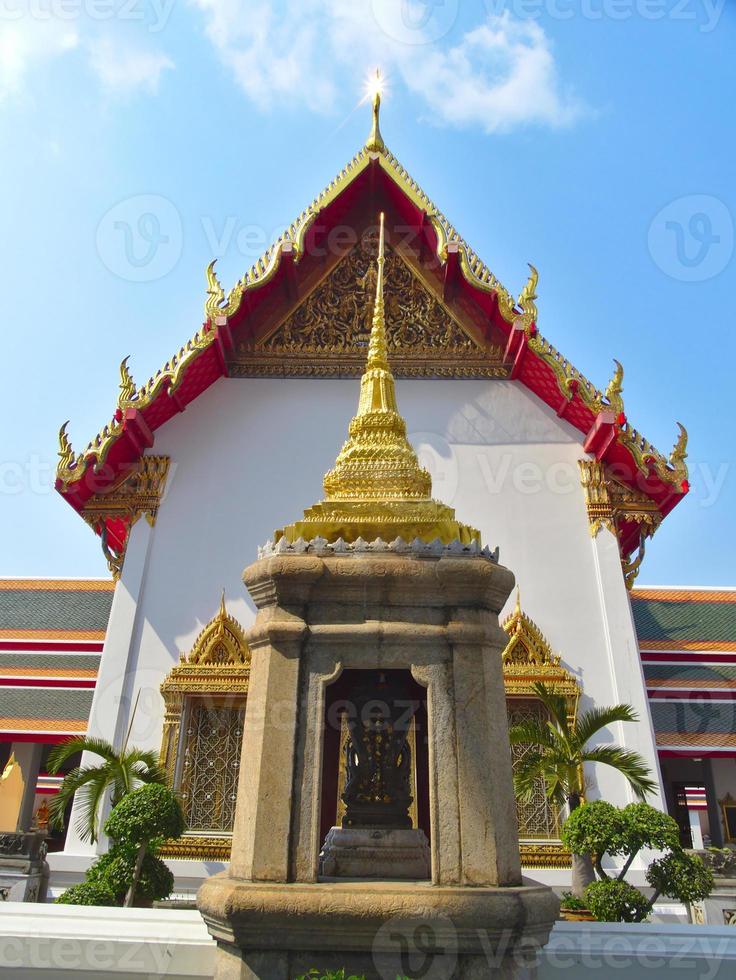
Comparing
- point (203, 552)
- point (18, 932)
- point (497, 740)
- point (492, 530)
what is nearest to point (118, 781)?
point (203, 552)

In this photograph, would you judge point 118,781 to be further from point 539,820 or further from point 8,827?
point 539,820

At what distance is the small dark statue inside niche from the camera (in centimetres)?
311

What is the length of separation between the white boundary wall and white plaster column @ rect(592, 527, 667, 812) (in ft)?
12.5

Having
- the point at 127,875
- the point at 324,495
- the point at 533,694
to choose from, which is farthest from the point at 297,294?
the point at 127,875

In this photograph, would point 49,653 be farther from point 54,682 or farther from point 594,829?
point 594,829

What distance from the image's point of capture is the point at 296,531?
3014 mm

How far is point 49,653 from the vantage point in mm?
10414

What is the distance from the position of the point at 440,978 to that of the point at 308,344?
23.7ft

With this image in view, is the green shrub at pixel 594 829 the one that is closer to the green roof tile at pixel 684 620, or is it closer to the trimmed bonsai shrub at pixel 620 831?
the trimmed bonsai shrub at pixel 620 831

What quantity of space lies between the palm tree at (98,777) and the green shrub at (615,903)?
349 centimetres

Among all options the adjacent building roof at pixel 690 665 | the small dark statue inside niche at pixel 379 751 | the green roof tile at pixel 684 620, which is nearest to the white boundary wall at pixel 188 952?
the small dark statue inside niche at pixel 379 751

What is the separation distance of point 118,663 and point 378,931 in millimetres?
5320

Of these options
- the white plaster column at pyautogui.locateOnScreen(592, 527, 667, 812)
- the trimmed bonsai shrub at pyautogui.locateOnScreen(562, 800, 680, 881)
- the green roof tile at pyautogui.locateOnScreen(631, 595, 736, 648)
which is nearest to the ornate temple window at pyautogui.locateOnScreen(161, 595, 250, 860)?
the trimmed bonsai shrub at pyautogui.locateOnScreen(562, 800, 680, 881)
